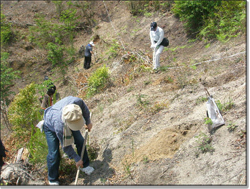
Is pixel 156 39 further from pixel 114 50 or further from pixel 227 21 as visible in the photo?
pixel 114 50

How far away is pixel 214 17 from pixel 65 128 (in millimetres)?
7176

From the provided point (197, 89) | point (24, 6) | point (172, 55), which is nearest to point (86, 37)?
point (24, 6)

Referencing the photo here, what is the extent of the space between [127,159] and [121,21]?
11782mm

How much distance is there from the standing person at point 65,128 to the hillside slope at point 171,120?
362 mm

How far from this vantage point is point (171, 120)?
4.48m

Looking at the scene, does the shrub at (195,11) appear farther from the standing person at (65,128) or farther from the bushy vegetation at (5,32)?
the bushy vegetation at (5,32)

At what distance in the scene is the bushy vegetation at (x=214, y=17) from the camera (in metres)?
6.92

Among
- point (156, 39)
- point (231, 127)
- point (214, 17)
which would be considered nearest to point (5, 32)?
point (156, 39)

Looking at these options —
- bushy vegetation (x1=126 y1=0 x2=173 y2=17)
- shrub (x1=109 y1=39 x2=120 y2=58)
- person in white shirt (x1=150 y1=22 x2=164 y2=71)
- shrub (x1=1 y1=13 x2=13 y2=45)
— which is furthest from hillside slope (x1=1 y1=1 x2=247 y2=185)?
shrub (x1=1 y1=13 x2=13 y2=45)

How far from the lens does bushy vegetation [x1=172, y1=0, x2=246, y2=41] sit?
692cm

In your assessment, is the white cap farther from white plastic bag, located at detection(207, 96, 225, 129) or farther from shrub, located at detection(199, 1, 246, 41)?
shrub, located at detection(199, 1, 246, 41)

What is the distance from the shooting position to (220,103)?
3977 mm

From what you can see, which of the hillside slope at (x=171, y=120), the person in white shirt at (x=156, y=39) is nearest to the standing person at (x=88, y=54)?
the hillside slope at (x=171, y=120)

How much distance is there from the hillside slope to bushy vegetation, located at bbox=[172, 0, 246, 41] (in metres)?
0.43
